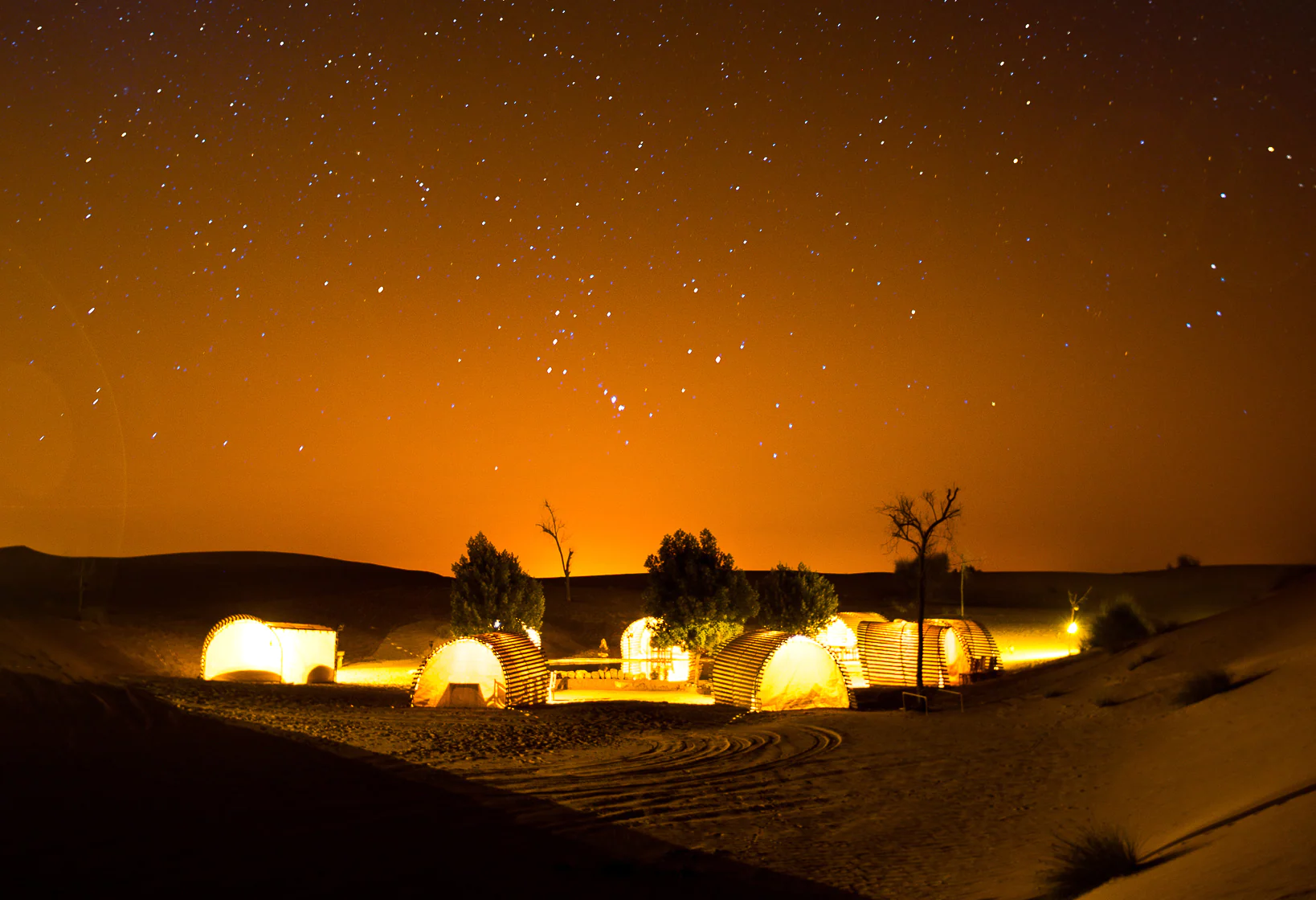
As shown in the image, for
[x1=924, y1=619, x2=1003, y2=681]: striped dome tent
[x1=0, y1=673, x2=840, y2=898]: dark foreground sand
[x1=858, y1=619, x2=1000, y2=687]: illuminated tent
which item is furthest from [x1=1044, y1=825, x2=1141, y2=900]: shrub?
[x1=924, y1=619, x2=1003, y2=681]: striped dome tent

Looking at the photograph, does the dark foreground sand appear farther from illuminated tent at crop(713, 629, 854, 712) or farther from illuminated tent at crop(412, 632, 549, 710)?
illuminated tent at crop(713, 629, 854, 712)

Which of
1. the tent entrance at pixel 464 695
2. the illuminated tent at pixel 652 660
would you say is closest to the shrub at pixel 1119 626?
the illuminated tent at pixel 652 660

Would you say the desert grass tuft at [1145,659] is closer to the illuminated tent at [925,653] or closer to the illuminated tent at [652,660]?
the illuminated tent at [925,653]

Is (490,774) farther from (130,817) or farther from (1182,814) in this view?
(1182,814)

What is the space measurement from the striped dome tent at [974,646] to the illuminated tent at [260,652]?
21.2 m

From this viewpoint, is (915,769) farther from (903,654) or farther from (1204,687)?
(903,654)

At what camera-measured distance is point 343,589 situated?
91438 mm

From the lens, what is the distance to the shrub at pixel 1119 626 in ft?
108

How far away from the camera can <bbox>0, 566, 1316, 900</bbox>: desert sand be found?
305 inches

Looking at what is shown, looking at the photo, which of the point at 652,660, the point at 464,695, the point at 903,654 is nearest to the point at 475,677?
the point at 464,695

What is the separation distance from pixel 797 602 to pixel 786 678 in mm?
17841

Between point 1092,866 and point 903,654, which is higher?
point 1092,866

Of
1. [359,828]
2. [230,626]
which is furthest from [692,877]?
[230,626]

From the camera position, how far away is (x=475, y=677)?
76.3ft
